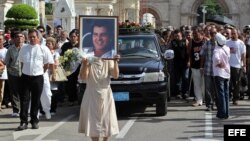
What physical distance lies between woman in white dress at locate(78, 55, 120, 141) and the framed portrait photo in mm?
135

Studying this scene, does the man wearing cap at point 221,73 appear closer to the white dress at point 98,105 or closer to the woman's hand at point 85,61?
the white dress at point 98,105

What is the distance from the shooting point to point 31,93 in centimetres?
1214

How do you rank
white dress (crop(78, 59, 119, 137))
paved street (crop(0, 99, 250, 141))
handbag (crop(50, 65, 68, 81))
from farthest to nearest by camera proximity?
handbag (crop(50, 65, 68, 81)) < paved street (crop(0, 99, 250, 141)) < white dress (crop(78, 59, 119, 137))

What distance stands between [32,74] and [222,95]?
13.5 feet

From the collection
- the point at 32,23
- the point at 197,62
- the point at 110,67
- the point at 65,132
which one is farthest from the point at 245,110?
the point at 32,23

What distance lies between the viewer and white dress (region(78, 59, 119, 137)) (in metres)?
9.10

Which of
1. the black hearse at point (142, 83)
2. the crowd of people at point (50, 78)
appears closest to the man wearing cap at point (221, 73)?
the black hearse at point (142, 83)

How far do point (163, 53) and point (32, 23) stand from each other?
19.9 meters

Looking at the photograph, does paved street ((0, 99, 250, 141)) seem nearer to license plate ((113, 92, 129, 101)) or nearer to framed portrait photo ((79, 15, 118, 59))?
license plate ((113, 92, 129, 101))

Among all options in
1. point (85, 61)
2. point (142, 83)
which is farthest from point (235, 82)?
point (85, 61)

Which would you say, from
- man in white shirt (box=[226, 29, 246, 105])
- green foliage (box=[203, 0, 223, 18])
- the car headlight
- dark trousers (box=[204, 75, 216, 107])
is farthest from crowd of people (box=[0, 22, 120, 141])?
green foliage (box=[203, 0, 223, 18])

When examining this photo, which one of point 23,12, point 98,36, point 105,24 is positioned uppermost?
point 23,12

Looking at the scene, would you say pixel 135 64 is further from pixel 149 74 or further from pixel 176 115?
pixel 176 115

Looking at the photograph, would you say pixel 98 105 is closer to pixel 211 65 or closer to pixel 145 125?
pixel 145 125
